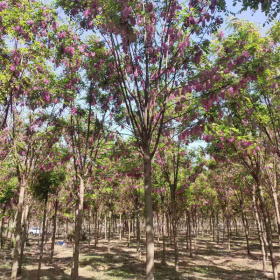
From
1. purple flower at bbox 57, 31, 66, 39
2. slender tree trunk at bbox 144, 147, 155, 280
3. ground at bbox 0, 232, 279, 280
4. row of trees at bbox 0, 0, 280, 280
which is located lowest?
ground at bbox 0, 232, 279, 280

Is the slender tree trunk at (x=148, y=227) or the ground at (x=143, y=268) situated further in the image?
the ground at (x=143, y=268)

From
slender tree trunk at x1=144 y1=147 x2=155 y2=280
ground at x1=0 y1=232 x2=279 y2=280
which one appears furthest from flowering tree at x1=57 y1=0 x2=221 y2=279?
ground at x1=0 y1=232 x2=279 y2=280

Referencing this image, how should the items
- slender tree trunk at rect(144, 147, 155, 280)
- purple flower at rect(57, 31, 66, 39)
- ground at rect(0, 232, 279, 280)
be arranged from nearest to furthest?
slender tree trunk at rect(144, 147, 155, 280) < purple flower at rect(57, 31, 66, 39) < ground at rect(0, 232, 279, 280)

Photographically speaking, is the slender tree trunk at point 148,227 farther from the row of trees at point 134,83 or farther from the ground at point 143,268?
the ground at point 143,268

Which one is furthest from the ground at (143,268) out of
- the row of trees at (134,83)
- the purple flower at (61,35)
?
the purple flower at (61,35)

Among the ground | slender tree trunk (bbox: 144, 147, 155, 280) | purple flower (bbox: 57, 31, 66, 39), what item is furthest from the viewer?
the ground

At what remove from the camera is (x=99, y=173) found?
16109mm

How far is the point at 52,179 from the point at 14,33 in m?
7.68

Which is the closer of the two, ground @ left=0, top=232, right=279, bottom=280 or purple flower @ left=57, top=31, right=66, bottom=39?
purple flower @ left=57, top=31, right=66, bottom=39

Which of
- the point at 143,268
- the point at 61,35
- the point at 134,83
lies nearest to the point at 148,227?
the point at 134,83

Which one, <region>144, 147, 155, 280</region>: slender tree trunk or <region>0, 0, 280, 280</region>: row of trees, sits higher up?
<region>0, 0, 280, 280</region>: row of trees

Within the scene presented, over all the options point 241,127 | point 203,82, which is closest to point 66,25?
point 203,82

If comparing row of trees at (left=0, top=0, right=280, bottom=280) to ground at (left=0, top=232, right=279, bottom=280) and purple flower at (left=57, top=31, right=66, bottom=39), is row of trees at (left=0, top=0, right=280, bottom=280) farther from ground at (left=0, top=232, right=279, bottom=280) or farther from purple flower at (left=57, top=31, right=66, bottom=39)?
ground at (left=0, top=232, right=279, bottom=280)

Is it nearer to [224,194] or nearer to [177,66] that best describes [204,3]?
[177,66]
